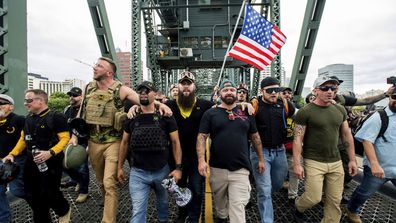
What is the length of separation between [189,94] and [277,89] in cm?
130

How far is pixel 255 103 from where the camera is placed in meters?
3.88

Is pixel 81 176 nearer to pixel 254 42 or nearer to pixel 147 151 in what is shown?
pixel 147 151

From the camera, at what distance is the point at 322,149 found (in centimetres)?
335

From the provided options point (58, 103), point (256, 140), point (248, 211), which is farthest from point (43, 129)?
point (58, 103)

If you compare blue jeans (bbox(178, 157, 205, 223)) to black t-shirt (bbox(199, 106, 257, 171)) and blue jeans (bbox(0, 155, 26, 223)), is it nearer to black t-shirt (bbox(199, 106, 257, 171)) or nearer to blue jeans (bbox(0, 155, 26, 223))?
black t-shirt (bbox(199, 106, 257, 171))

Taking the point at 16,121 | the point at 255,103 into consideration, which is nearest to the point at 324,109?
the point at 255,103

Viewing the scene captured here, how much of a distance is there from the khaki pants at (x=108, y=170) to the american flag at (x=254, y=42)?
3.73m

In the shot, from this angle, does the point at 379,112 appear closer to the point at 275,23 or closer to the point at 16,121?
the point at 275,23

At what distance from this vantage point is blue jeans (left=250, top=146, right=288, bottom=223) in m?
3.34

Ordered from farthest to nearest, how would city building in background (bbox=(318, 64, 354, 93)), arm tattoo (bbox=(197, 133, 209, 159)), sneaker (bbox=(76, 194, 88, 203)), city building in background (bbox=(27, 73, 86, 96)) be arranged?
city building in background (bbox=(27, 73, 86, 96))
sneaker (bbox=(76, 194, 88, 203))
city building in background (bbox=(318, 64, 354, 93))
arm tattoo (bbox=(197, 133, 209, 159))

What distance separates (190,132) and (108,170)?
47.0 inches

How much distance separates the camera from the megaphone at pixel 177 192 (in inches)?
119

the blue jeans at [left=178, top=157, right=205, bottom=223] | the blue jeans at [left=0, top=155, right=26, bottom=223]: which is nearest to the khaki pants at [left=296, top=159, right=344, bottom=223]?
the blue jeans at [left=178, top=157, right=205, bottom=223]

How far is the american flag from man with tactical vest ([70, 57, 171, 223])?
129 inches
